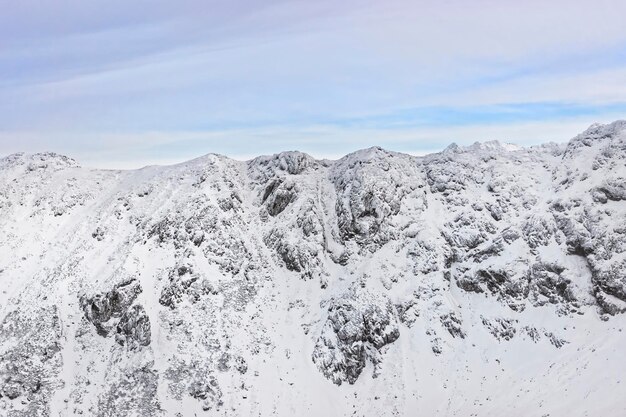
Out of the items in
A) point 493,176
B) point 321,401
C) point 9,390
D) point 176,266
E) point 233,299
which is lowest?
point 321,401

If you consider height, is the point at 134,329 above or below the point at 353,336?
above

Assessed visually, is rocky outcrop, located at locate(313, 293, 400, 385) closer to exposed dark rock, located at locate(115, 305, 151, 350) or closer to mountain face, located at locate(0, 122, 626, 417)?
mountain face, located at locate(0, 122, 626, 417)

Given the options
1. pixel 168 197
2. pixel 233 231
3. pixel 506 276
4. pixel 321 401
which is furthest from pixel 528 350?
pixel 168 197

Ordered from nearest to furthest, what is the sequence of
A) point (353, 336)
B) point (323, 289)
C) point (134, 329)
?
point (134, 329), point (353, 336), point (323, 289)

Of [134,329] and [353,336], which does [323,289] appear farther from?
[134,329]

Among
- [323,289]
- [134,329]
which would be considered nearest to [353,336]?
[323,289]

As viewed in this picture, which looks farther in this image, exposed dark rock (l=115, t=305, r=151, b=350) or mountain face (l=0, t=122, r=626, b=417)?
exposed dark rock (l=115, t=305, r=151, b=350)

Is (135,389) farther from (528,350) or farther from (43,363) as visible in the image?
(528,350)

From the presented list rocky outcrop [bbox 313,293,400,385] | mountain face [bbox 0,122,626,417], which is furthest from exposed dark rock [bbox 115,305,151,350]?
rocky outcrop [bbox 313,293,400,385]

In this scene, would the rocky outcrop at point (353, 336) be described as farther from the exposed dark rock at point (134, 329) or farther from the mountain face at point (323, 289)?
the exposed dark rock at point (134, 329)
